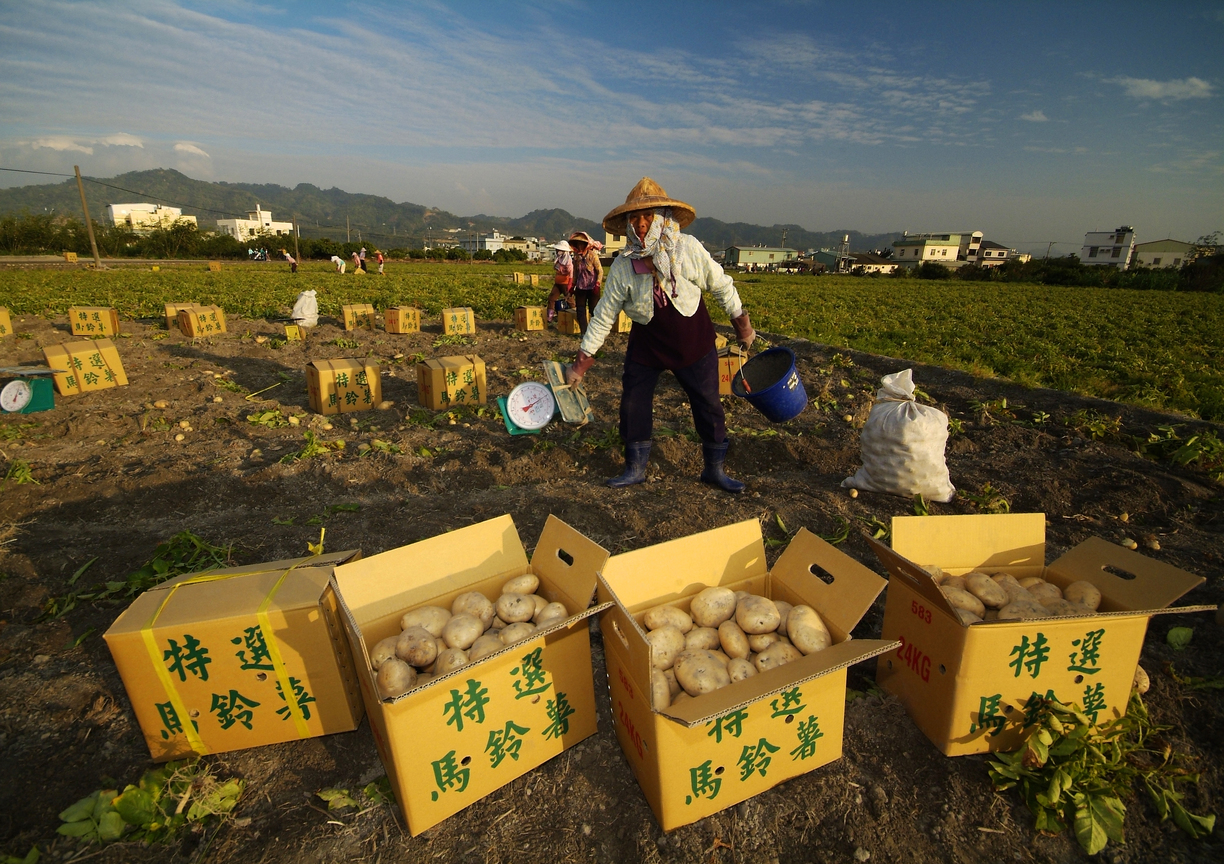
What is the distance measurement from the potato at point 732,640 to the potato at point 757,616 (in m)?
0.04

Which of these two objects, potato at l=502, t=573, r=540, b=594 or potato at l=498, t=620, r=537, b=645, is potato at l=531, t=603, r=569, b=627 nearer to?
potato at l=498, t=620, r=537, b=645

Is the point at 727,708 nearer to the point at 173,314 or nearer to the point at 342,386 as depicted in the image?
the point at 342,386

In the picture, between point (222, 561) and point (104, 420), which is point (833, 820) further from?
point (104, 420)

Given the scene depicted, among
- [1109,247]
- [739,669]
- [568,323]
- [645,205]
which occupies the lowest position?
[739,669]

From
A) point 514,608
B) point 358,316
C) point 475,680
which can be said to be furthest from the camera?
point 358,316

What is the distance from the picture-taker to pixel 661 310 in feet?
12.7

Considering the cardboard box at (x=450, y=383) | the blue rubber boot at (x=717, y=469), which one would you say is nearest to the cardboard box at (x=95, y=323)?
the cardboard box at (x=450, y=383)

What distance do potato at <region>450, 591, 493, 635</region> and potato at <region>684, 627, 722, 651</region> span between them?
→ 0.90m

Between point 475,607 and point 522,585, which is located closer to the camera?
point 475,607

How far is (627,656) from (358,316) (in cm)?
1225

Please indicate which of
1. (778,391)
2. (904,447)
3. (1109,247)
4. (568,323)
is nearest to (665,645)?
(778,391)

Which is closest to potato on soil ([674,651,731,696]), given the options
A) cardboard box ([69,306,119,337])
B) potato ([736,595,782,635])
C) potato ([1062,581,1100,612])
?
potato ([736,595,782,635])

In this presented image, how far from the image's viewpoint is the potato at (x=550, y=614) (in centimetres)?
230

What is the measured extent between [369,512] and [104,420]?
431 cm
